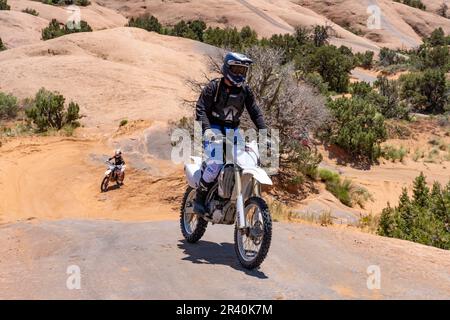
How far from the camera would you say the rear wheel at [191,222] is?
6.79 metres

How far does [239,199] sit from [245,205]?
0.60ft

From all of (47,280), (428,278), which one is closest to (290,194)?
(428,278)

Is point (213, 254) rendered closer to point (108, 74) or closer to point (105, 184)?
point (105, 184)

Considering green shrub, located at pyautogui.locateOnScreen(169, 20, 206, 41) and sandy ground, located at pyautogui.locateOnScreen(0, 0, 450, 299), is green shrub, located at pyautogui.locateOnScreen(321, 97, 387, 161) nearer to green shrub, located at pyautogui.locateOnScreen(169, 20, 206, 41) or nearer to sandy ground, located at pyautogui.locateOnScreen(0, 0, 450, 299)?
sandy ground, located at pyautogui.locateOnScreen(0, 0, 450, 299)

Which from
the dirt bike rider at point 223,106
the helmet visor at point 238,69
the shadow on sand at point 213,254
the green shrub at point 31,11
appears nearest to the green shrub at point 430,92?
the shadow on sand at point 213,254

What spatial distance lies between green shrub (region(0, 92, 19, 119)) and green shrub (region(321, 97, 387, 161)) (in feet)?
45.1

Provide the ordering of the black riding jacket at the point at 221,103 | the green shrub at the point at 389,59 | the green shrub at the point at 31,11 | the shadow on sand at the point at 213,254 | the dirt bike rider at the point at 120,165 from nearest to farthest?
the shadow on sand at the point at 213,254 < the black riding jacket at the point at 221,103 < the dirt bike rider at the point at 120,165 < the green shrub at the point at 389,59 < the green shrub at the point at 31,11

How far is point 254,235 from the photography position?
5523 mm

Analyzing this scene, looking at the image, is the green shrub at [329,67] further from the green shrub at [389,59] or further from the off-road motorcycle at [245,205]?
the off-road motorcycle at [245,205]

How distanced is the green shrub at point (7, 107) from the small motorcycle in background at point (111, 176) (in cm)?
997

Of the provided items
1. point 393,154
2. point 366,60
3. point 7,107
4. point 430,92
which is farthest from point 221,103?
point 366,60

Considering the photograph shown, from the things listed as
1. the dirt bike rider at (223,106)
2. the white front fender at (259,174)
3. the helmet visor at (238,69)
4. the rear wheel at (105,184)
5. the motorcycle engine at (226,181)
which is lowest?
the rear wheel at (105,184)

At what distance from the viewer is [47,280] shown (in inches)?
200

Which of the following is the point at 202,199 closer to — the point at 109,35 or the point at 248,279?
the point at 248,279
